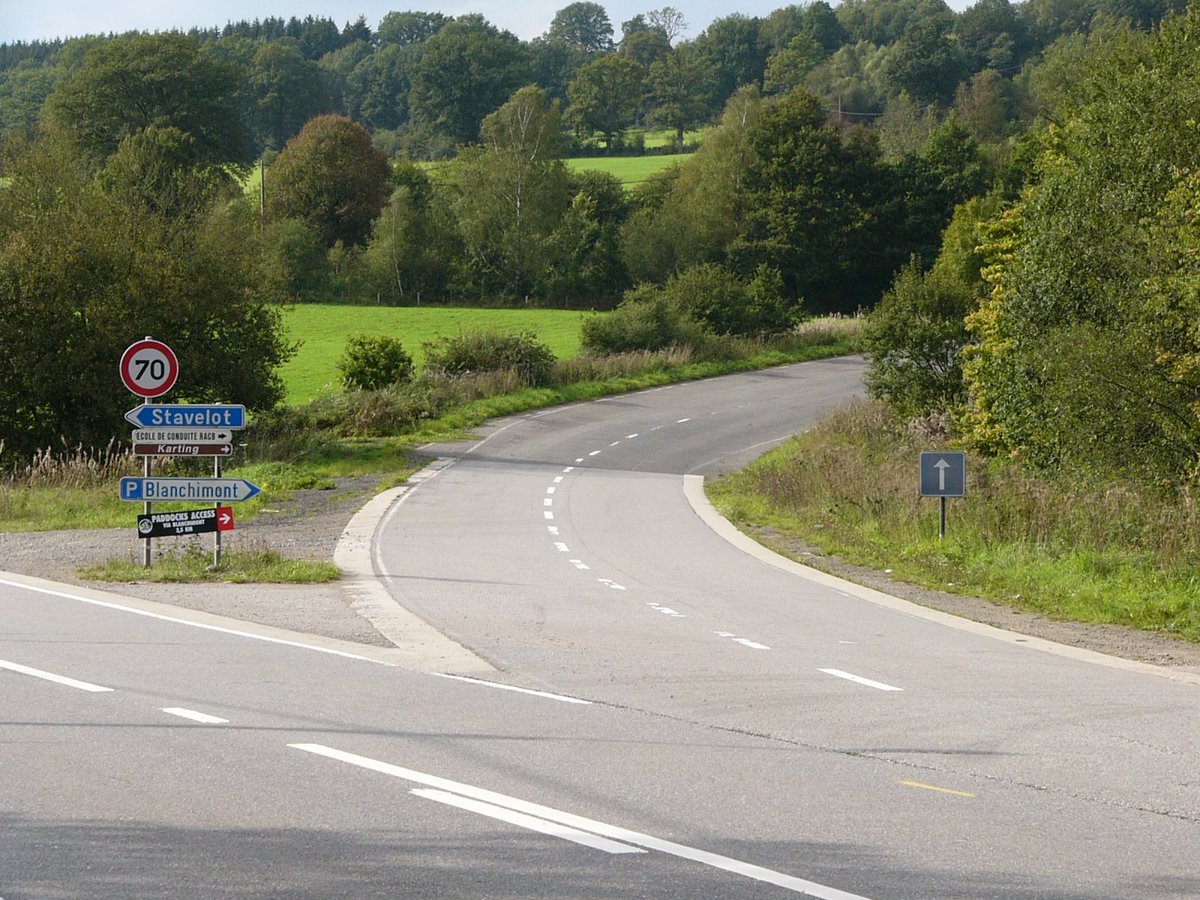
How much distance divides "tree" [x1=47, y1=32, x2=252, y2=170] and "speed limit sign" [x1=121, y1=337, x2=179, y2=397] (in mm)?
78362

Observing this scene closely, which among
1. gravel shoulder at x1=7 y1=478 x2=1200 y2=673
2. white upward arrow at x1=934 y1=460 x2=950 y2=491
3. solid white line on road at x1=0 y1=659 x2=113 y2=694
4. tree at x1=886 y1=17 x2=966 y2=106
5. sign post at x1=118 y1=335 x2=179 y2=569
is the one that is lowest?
gravel shoulder at x1=7 y1=478 x2=1200 y2=673

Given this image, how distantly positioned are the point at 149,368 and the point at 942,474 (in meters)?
10.1

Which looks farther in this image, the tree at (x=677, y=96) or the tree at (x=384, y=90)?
the tree at (x=384, y=90)

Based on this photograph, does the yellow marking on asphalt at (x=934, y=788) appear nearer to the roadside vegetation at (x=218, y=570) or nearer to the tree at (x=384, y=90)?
the roadside vegetation at (x=218, y=570)

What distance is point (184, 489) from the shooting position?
53.6 ft

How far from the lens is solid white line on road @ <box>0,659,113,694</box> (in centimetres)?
955

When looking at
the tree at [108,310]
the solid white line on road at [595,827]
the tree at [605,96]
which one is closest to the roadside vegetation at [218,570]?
the solid white line on road at [595,827]

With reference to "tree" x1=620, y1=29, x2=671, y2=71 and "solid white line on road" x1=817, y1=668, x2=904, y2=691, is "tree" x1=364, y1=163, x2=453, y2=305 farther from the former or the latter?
"tree" x1=620, y1=29, x2=671, y2=71

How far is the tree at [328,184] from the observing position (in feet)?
289

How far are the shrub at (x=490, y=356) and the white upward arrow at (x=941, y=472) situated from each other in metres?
28.4

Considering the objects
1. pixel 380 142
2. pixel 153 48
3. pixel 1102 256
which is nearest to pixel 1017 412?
pixel 1102 256

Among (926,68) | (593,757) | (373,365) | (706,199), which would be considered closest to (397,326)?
(706,199)

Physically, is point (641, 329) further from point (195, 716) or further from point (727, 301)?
point (195, 716)

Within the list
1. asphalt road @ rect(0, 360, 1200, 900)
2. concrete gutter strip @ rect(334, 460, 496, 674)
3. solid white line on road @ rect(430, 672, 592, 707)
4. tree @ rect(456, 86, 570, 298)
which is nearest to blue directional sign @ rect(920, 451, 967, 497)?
asphalt road @ rect(0, 360, 1200, 900)
